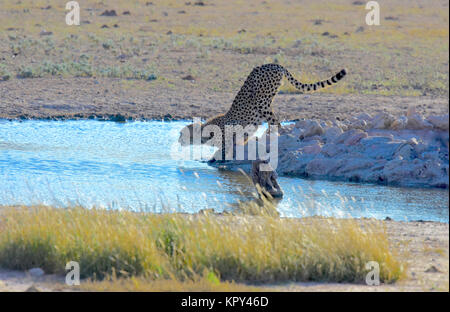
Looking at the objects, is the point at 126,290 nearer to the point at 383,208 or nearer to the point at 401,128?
the point at 383,208

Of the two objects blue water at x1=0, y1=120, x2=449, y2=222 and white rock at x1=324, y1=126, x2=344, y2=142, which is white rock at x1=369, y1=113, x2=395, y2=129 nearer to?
white rock at x1=324, y1=126, x2=344, y2=142

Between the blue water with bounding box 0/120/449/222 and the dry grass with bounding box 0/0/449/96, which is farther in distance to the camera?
the dry grass with bounding box 0/0/449/96

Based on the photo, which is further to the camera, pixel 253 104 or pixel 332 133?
pixel 253 104

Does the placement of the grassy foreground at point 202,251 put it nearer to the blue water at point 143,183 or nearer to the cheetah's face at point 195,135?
the blue water at point 143,183

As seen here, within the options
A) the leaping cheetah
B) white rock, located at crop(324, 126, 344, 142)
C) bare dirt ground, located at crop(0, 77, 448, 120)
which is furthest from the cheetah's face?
bare dirt ground, located at crop(0, 77, 448, 120)

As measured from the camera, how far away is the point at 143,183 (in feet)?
32.1

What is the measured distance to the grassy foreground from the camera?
552 cm

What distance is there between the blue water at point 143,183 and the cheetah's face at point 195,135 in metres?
0.20

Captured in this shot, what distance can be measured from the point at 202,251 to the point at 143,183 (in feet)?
14.0

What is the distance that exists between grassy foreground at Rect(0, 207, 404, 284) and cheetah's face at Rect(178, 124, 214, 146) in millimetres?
6170

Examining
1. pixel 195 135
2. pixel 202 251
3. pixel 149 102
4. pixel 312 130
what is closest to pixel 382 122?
pixel 312 130

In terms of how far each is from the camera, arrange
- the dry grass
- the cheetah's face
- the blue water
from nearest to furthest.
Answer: the blue water, the cheetah's face, the dry grass

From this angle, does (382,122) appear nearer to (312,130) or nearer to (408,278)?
(312,130)

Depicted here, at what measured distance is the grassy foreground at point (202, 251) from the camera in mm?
5516
